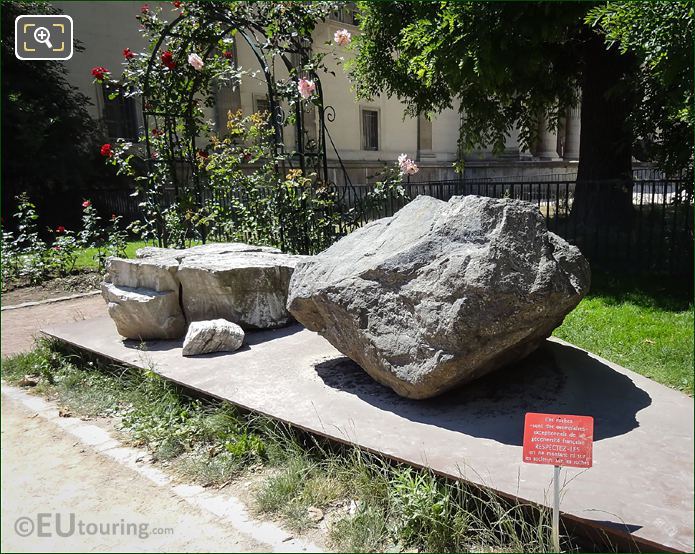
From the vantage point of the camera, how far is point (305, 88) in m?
6.21

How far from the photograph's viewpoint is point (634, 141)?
8148mm

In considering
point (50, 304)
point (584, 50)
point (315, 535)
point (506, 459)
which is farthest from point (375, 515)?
point (584, 50)

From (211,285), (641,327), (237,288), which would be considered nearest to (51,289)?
(211,285)

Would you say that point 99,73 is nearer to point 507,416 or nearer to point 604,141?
point 507,416

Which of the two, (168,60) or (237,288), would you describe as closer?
(237,288)

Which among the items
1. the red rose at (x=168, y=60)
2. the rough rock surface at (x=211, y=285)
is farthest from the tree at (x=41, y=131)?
the rough rock surface at (x=211, y=285)

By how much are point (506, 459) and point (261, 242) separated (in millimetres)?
5183

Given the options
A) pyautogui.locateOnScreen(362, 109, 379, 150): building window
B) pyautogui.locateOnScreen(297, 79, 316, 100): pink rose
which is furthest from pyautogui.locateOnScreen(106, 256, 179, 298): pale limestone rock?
pyautogui.locateOnScreen(362, 109, 379, 150): building window

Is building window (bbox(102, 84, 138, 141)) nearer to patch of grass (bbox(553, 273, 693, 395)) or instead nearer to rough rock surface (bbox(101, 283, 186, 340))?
rough rock surface (bbox(101, 283, 186, 340))

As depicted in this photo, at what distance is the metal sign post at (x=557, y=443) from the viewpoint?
7.17 feet

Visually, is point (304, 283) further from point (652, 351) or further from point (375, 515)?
point (652, 351)

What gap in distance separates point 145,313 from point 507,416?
3.32 metres

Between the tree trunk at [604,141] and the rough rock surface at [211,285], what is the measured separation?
15.5 feet

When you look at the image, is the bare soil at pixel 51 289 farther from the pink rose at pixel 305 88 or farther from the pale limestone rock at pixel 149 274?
the pink rose at pixel 305 88
